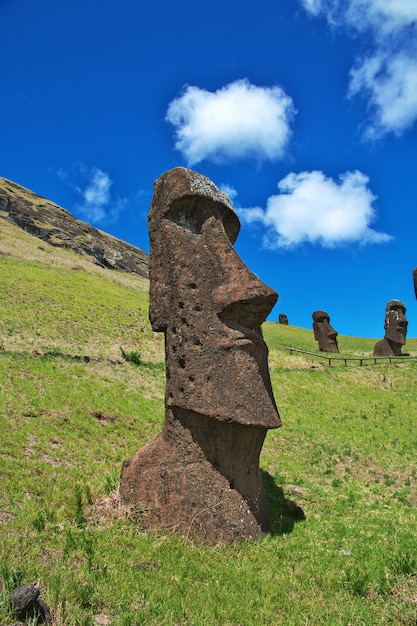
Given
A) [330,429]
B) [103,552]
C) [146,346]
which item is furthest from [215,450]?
[146,346]

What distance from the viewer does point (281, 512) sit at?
8203 mm

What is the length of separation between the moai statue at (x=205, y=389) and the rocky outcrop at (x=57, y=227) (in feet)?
207

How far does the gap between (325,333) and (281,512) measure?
28.2 meters

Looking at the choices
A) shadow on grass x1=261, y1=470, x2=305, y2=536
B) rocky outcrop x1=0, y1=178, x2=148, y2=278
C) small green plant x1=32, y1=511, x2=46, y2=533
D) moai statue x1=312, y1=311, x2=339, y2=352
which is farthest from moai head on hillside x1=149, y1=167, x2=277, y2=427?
rocky outcrop x1=0, y1=178, x2=148, y2=278

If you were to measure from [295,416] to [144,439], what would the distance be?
696 centimetres

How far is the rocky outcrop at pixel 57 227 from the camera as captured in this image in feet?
224

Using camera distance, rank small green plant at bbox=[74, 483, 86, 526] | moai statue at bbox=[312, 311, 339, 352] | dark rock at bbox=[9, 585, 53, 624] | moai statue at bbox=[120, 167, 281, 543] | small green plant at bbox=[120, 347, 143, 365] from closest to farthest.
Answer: dark rock at bbox=[9, 585, 53, 624], small green plant at bbox=[74, 483, 86, 526], moai statue at bbox=[120, 167, 281, 543], small green plant at bbox=[120, 347, 143, 365], moai statue at bbox=[312, 311, 339, 352]

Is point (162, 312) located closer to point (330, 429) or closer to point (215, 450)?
point (215, 450)

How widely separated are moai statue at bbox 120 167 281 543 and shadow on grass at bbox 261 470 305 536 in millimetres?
305

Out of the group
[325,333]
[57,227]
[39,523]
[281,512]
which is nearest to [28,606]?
[39,523]

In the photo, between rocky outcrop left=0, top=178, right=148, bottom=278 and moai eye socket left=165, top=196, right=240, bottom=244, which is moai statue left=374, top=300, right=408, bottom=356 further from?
rocky outcrop left=0, top=178, right=148, bottom=278

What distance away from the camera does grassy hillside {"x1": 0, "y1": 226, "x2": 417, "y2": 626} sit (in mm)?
4543

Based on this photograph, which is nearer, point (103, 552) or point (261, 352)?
point (103, 552)

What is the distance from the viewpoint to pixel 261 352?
23.6ft
